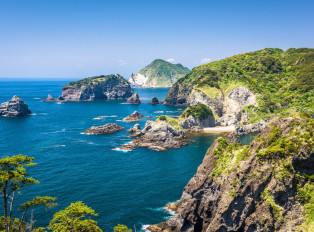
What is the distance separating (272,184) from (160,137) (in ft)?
303

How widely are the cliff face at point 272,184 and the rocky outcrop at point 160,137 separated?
242 feet

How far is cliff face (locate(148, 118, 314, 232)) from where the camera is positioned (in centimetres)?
4819

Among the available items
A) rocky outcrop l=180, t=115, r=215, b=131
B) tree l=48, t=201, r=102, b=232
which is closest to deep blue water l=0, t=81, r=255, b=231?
rocky outcrop l=180, t=115, r=215, b=131

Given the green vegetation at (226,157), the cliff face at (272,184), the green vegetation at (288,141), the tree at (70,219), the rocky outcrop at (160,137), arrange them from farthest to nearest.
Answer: the rocky outcrop at (160,137), the green vegetation at (226,157), the green vegetation at (288,141), the cliff face at (272,184), the tree at (70,219)

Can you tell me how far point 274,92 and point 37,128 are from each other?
6613 inches

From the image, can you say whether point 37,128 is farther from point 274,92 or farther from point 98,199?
point 274,92

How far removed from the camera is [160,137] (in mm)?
139375

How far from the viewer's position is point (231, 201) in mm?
52438

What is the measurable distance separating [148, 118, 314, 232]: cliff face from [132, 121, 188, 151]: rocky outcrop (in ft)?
242

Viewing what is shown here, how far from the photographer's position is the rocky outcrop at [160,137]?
436 ft

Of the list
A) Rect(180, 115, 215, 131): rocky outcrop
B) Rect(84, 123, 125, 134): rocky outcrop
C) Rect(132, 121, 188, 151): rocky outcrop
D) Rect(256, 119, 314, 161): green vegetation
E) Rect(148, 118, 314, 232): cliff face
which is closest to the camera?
Rect(148, 118, 314, 232): cliff face

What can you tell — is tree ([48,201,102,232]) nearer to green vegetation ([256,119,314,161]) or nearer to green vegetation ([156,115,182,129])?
green vegetation ([256,119,314,161])

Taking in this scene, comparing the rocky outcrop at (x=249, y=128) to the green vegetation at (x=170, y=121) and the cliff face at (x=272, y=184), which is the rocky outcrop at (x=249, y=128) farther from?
the cliff face at (x=272, y=184)

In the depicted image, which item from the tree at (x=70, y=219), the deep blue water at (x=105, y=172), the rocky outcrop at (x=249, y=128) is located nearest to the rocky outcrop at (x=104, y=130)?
the deep blue water at (x=105, y=172)
